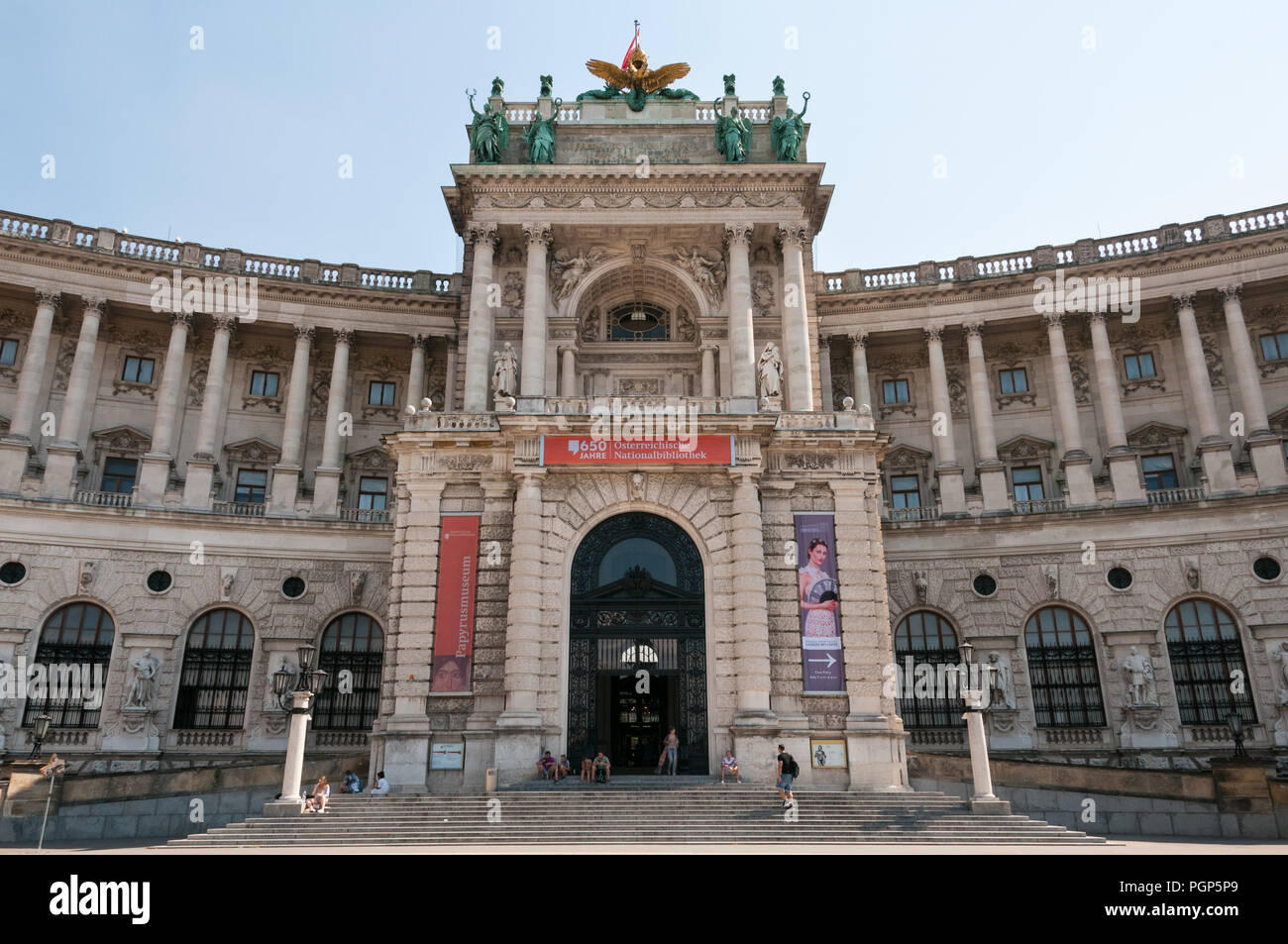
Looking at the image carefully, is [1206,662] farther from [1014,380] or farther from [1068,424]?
[1014,380]

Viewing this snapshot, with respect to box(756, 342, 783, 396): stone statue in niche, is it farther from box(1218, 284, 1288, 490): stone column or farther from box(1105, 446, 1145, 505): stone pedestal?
box(1218, 284, 1288, 490): stone column

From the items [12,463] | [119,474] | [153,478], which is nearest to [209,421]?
[153,478]

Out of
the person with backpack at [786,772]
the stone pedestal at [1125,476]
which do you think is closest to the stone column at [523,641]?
the person with backpack at [786,772]

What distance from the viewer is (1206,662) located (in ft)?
115

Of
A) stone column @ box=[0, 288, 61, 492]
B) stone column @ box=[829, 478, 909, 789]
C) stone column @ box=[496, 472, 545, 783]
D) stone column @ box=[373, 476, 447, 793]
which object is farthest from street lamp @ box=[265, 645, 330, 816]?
stone column @ box=[0, 288, 61, 492]

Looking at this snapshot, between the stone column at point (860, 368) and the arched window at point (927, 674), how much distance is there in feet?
36.5

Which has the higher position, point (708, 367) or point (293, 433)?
point (708, 367)

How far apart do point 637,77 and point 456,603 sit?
27334 millimetres

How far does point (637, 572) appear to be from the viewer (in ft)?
99.6

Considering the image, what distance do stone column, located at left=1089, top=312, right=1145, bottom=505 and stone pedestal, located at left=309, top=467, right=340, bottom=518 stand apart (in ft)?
115

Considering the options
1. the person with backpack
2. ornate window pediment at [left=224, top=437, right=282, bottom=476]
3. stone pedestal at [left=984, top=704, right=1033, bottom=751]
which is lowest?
the person with backpack

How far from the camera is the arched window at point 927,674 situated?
3731 centimetres

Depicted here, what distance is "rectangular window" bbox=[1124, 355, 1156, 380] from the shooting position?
41.9 m
